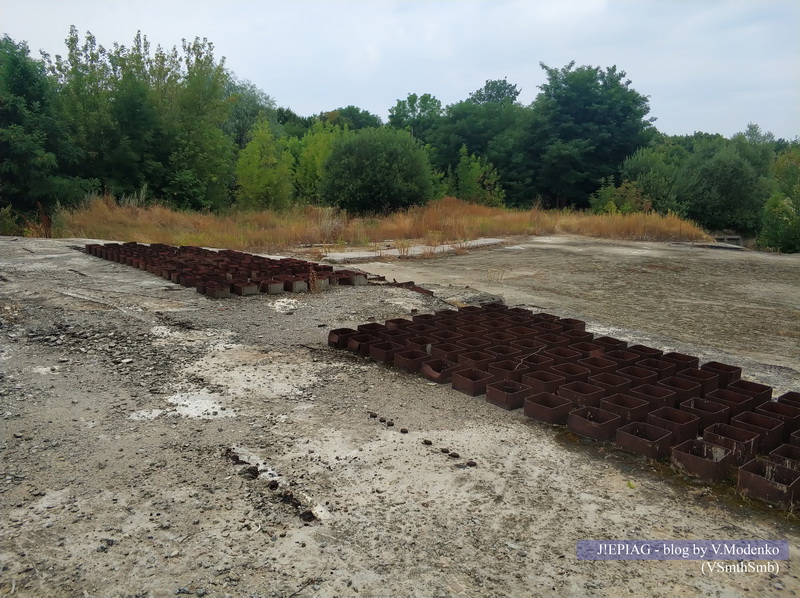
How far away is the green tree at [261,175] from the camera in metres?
24.7

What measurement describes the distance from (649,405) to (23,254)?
32.5 feet

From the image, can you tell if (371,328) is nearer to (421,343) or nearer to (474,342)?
(421,343)

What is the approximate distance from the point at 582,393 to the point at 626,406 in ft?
0.95

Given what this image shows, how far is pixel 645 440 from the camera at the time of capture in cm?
312

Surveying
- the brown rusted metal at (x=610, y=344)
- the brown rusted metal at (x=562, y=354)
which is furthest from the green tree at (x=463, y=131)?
the brown rusted metal at (x=562, y=354)

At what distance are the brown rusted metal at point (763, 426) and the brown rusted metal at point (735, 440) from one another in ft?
0.23

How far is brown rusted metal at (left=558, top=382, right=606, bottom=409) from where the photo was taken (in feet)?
12.1

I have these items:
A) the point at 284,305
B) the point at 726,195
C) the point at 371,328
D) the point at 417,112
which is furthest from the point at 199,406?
the point at 417,112

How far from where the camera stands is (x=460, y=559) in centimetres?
224

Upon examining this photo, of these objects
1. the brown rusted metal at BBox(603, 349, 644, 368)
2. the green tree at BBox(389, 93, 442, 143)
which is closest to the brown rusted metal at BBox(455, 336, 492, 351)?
the brown rusted metal at BBox(603, 349, 644, 368)

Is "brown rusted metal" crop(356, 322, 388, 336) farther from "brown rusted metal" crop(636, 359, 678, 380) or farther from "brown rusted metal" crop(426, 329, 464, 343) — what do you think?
"brown rusted metal" crop(636, 359, 678, 380)

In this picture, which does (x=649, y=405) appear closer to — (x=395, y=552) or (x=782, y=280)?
(x=395, y=552)

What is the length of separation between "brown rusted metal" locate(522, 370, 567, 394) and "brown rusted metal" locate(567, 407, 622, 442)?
38cm

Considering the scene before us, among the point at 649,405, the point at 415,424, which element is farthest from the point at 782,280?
the point at 415,424
